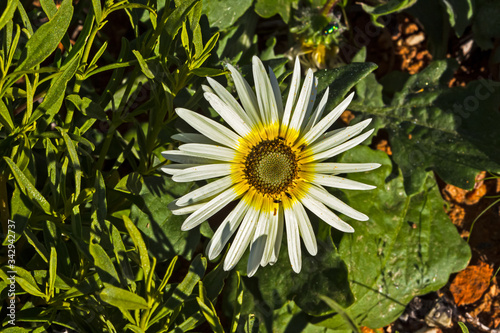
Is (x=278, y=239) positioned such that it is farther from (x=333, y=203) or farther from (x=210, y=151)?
(x=210, y=151)

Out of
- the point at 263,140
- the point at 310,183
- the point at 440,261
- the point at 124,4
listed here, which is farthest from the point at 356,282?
the point at 124,4

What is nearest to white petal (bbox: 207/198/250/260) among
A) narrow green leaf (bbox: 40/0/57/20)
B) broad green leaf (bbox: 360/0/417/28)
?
narrow green leaf (bbox: 40/0/57/20)

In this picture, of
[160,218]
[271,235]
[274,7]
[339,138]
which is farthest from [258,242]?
[274,7]

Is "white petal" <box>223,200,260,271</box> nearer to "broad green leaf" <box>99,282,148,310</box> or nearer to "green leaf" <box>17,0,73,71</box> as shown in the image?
"broad green leaf" <box>99,282,148,310</box>

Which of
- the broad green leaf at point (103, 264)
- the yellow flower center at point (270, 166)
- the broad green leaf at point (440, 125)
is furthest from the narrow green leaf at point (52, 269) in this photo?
the broad green leaf at point (440, 125)

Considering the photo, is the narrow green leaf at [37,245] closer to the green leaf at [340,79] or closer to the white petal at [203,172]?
the white petal at [203,172]

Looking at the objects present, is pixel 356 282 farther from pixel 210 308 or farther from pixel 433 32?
pixel 433 32
